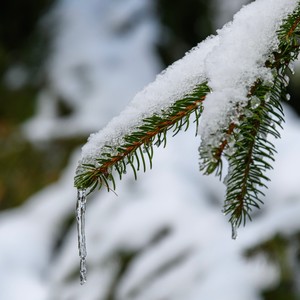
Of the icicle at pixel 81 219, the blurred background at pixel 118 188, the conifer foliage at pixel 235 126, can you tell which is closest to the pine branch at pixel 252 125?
the conifer foliage at pixel 235 126

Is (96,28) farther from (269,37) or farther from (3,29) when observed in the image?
(269,37)

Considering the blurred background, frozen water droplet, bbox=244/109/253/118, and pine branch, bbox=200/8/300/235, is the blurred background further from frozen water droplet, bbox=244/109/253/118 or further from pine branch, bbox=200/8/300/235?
frozen water droplet, bbox=244/109/253/118

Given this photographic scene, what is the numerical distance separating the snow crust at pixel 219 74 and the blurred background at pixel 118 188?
4.28ft

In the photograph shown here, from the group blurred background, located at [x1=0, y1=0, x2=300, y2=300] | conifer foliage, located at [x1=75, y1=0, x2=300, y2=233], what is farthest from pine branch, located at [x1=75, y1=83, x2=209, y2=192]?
blurred background, located at [x1=0, y1=0, x2=300, y2=300]

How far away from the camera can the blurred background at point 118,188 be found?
2.00 m

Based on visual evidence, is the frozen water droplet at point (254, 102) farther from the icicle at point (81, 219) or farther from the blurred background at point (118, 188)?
the blurred background at point (118, 188)

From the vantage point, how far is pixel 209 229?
7.61ft

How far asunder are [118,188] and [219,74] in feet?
7.46

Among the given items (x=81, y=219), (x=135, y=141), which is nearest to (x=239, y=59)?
(x=135, y=141)

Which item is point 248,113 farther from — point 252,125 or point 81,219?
point 81,219

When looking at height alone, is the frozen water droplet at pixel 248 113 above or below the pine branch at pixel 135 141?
below

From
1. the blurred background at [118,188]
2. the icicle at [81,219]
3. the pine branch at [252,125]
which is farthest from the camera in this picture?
the blurred background at [118,188]

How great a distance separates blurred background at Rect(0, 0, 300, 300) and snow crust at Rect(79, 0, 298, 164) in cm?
130

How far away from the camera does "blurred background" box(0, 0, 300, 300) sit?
200cm
